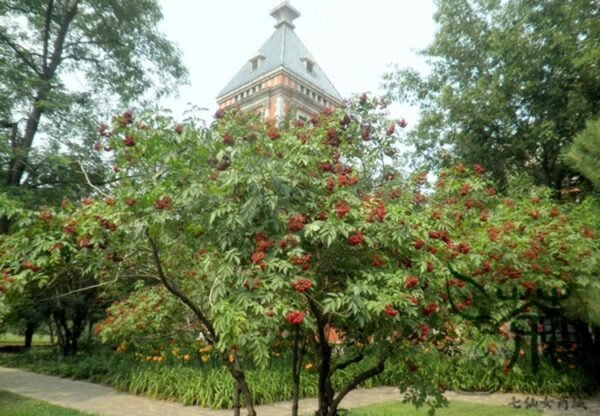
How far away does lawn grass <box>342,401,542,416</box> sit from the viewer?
7.81 metres

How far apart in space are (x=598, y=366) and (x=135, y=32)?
1558 centimetres

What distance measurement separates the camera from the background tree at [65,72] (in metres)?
11.4

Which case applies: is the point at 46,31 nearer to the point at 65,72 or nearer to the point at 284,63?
the point at 65,72

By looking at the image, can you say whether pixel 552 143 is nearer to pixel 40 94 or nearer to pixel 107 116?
pixel 107 116

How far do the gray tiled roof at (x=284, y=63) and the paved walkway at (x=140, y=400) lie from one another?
86.9 feet

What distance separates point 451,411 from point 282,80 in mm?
27571

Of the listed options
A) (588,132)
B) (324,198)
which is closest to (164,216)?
(324,198)

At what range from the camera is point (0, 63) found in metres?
10.9

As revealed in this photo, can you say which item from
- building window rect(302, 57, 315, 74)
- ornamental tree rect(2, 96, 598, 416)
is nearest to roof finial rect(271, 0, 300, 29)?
building window rect(302, 57, 315, 74)

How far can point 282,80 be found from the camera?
3231cm

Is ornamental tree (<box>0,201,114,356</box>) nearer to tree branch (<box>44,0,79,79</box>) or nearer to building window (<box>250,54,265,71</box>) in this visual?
tree branch (<box>44,0,79,79</box>)

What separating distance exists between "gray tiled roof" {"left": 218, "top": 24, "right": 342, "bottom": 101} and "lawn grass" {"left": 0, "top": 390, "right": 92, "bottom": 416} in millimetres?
27875

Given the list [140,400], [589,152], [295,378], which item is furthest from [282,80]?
[295,378]

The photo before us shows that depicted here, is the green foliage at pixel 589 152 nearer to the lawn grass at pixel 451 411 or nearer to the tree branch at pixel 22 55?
the lawn grass at pixel 451 411
